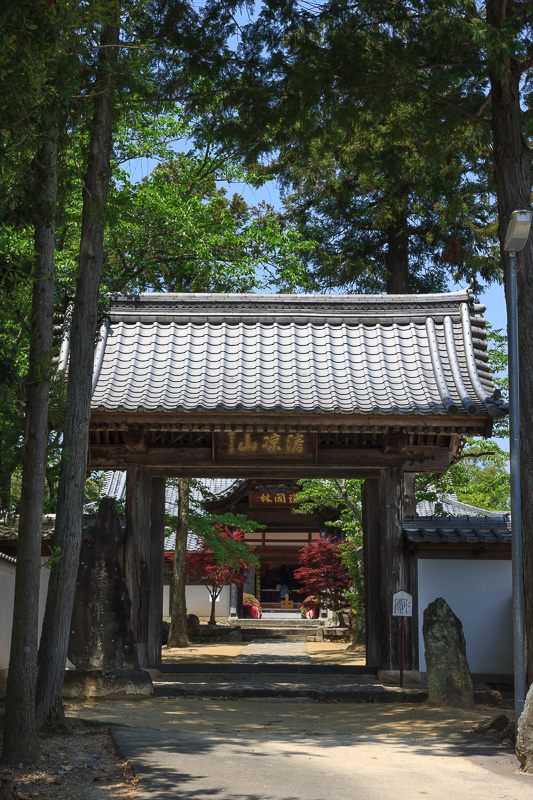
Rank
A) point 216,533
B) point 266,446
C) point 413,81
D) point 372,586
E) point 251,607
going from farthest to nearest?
point 251,607 → point 216,533 → point 372,586 → point 266,446 → point 413,81

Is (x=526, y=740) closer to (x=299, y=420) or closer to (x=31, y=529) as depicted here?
(x=31, y=529)

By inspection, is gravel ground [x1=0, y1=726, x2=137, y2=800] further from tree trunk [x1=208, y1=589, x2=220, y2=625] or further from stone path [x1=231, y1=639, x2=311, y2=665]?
tree trunk [x1=208, y1=589, x2=220, y2=625]

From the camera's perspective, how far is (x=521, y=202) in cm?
884

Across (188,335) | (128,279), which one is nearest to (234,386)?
(188,335)

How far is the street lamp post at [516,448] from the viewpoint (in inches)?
302

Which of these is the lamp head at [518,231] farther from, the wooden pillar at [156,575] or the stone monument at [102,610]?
the wooden pillar at [156,575]

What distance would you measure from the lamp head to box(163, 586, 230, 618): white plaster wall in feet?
77.2

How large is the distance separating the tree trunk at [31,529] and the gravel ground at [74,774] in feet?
0.76

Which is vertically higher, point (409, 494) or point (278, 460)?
point (278, 460)

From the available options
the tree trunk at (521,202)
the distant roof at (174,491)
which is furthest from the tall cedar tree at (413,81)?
the distant roof at (174,491)

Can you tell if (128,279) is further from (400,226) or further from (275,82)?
(275,82)

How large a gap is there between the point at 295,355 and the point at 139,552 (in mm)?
4015

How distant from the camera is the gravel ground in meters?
5.59

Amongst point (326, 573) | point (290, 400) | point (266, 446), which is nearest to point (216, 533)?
A: point (326, 573)
